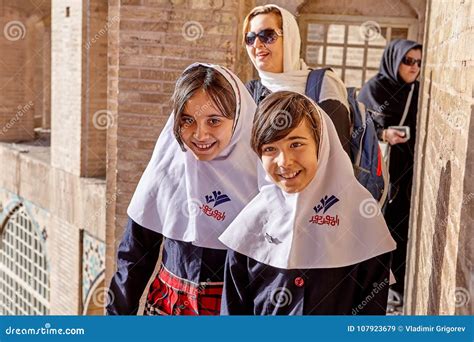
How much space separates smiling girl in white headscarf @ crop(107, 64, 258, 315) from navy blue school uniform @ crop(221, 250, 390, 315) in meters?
0.31

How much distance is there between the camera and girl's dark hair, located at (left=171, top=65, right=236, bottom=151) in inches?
86.2

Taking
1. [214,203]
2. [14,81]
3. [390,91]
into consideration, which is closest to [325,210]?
[214,203]

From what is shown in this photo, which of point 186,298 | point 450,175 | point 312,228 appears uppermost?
point 450,175

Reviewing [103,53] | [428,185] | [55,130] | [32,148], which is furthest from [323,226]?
[32,148]

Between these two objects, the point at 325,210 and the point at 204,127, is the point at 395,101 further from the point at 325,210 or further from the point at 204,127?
the point at 325,210

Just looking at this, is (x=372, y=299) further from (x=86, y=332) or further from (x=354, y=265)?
(x=86, y=332)

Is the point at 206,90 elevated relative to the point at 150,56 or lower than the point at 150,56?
lower

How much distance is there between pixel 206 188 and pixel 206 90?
33 cm

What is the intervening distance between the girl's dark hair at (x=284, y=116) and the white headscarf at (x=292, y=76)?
0.72 metres

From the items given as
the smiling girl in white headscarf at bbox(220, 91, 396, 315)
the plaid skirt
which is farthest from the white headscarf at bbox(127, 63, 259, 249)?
the smiling girl in white headscarf at bbox(220, 91, 396, 315)

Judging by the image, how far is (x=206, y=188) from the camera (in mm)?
2309

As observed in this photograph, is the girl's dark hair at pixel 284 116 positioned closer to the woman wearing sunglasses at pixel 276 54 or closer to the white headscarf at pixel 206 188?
the white headscarf at pixel 206 188

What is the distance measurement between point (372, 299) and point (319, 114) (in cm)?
53

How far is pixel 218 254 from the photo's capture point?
2305 mm
